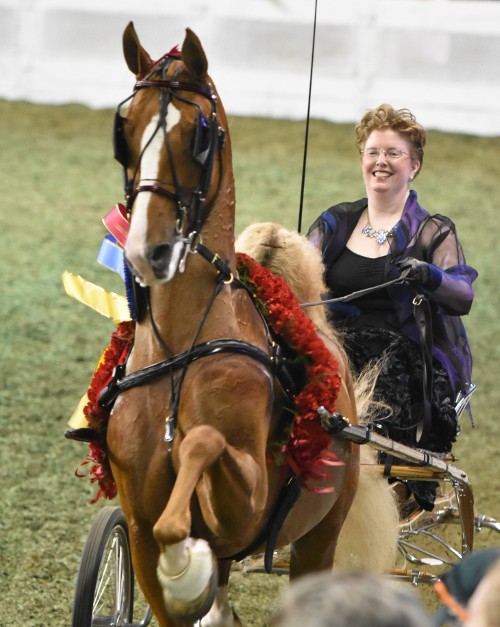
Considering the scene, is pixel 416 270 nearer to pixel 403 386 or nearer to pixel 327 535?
pixel 403 386

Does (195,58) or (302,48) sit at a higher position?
(302,48)

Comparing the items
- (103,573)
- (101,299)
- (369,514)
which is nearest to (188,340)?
(101,299)

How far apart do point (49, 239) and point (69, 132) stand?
2.84 metres

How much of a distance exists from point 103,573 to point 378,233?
5.26ft

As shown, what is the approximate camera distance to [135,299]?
10.0ft

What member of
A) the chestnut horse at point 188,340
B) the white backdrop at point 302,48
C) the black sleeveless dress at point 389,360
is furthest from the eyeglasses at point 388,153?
the white backdrop at point 302,48

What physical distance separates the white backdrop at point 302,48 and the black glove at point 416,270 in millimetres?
8578

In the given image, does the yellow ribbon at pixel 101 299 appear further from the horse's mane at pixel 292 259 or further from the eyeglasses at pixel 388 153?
the eyeglasses at pixel 388 153

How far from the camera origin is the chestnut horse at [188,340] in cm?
276

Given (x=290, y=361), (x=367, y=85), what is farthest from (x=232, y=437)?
(x=367, y=85)

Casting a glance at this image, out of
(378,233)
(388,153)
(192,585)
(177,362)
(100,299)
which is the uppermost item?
(388,153)

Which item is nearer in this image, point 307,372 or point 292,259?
point 307,372

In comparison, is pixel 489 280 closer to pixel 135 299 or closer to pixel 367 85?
pixel 367 85

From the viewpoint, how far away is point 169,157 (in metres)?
2.79
